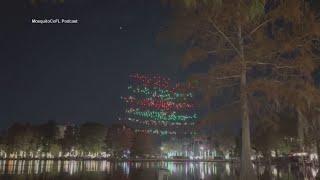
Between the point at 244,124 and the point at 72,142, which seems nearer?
the point at 244,124

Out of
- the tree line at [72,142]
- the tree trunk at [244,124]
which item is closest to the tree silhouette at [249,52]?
the tree trunk at [244,124]

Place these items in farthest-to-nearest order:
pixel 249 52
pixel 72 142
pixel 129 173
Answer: pixel 72 142 → pixel 129 173 → pixel 249 52

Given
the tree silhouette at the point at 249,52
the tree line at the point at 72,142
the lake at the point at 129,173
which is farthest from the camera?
the tree line at the point at 72,142

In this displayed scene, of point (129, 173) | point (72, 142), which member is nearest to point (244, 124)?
point (129, 173)

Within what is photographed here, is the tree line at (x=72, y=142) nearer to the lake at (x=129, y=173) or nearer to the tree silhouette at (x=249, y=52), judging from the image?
the lake at (x=129, y=173)

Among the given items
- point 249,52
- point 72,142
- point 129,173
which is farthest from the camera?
point 72,142

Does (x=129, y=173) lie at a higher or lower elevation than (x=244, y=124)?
lower

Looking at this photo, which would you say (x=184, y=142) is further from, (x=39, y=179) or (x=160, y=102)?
(x=39, y=179)

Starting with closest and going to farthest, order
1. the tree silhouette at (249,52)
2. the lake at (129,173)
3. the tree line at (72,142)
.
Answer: the tree silhouette at (249,52) → the lake at (129,173) → the tree line at (72,142)

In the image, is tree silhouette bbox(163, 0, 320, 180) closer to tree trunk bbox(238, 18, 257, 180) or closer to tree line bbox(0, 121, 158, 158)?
tree trunk bbox(238, 18, 257, 180)

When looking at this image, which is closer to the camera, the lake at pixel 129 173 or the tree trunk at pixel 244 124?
the tree trunk at pixel 244 124

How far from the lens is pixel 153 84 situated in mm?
162125

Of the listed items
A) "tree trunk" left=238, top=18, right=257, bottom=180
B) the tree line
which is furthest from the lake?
the tree line

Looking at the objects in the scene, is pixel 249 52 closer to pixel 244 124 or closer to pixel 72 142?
pixel 244 124
